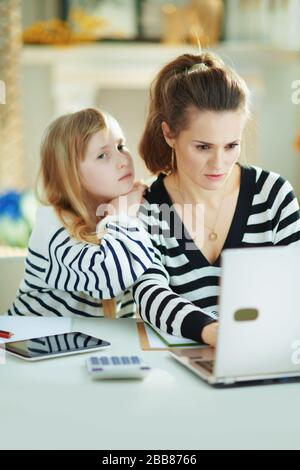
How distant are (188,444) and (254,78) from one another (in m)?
3.79

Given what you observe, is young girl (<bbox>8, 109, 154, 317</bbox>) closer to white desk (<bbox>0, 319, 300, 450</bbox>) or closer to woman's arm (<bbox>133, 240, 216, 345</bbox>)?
woman's arm (<bbox>133, 240, 216, 345</bbox>)

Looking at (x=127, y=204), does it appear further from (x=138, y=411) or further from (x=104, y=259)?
(x=138, y=411)

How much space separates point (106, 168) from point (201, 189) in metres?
0.20

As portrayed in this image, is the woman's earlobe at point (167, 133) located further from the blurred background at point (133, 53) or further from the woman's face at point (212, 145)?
the blurred background at point (133, 53)

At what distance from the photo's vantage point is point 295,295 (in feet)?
3.42

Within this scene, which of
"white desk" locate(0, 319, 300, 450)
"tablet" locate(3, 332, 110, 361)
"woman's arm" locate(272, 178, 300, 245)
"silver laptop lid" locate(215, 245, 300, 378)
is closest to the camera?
"white desk" locate(0, 319, 300, 450)

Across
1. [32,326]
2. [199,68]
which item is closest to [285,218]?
[199,68]

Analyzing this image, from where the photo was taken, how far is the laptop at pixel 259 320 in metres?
1.00

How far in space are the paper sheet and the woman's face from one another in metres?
0.38

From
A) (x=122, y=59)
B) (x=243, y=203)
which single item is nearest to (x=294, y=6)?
(x=122, y=59)

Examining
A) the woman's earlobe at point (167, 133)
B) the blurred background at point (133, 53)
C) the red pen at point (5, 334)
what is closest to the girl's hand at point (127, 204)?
the woman's earlobe at point (167, 133)

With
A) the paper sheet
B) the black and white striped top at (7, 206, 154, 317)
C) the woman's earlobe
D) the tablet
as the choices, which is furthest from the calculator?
the woman's earlobe

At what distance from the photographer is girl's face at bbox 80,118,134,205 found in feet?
5.26
